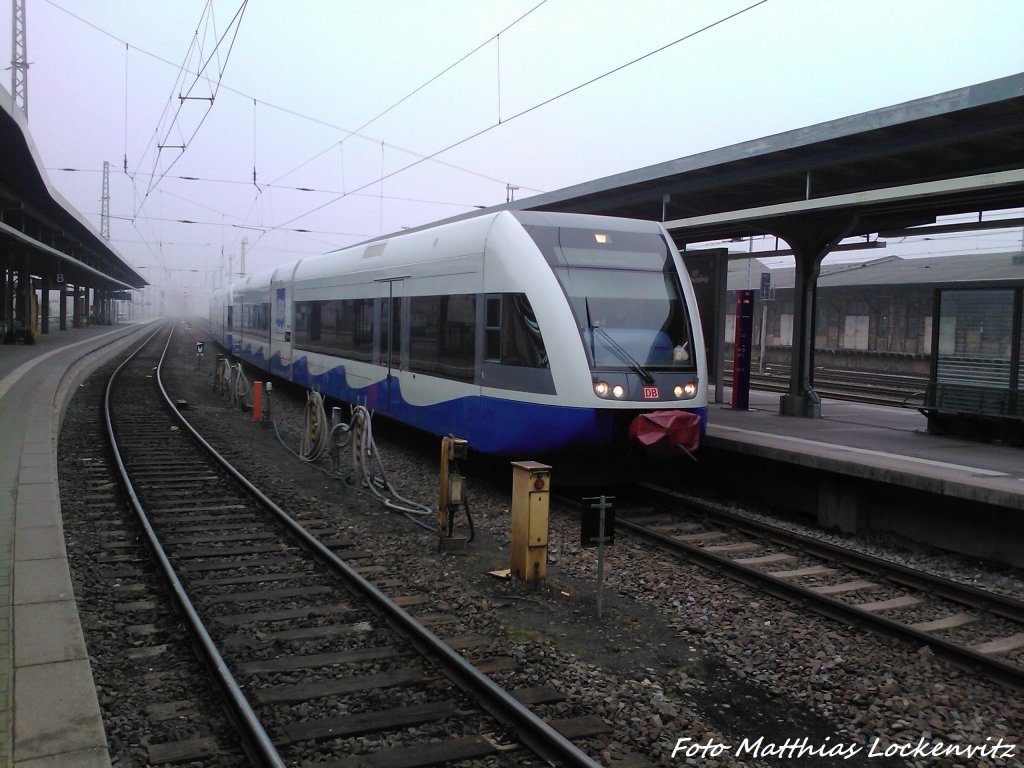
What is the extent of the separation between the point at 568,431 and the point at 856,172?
6.52 m

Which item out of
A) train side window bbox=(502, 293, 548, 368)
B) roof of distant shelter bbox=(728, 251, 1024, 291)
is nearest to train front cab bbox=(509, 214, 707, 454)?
train side window bbox=(502, 293, 548, 368)

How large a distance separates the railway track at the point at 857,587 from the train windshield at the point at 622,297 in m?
1.69

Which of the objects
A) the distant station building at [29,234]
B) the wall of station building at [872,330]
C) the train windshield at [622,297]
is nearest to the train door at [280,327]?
the distant station building at [29,234]

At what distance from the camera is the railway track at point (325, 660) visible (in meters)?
4.11

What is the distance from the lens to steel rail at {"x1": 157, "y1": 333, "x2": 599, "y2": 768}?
4004 millimetres

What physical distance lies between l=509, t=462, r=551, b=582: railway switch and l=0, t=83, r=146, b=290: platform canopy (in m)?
12.0

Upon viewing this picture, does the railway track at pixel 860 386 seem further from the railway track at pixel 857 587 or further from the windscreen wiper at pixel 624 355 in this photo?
the windscreen wiper at pixel 624 355

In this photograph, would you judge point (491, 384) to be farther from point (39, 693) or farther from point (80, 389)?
point (80, 389)

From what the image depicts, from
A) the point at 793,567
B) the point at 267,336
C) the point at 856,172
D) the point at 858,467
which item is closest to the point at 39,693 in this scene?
the point at 793,567

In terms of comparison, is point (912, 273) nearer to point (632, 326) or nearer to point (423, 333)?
point (423, 333)

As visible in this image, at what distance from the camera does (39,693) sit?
4.11 meters

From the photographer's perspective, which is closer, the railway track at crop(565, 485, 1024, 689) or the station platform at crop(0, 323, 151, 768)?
the station platform at crop(0, 323, 151, 768)

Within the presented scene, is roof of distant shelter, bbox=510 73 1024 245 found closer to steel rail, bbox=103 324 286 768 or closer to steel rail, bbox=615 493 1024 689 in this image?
steel rail, bbox=615 493 1024 689

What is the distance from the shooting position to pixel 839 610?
20.1 feet
